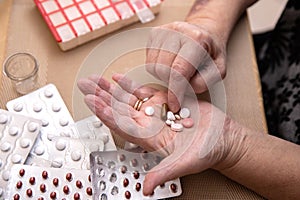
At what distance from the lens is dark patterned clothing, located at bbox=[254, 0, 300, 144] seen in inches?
34.7

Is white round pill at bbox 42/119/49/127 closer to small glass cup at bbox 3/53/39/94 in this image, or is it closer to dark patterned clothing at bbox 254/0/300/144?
small glass cup at bbox 3/53/39/94

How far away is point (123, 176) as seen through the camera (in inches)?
27.3

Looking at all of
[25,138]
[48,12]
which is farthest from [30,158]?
[48,12]

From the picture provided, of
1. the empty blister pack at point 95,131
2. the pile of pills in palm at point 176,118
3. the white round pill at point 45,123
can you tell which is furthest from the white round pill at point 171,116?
the white round pill at point 45,123

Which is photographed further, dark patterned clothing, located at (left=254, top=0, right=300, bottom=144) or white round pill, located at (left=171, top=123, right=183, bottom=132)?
dark patterned clothing, located at (left=254, top=0, right=300, bottom=144)

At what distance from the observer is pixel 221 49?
81cm

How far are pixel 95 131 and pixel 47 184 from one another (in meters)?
0.12

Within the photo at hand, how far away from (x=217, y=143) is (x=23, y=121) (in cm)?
31

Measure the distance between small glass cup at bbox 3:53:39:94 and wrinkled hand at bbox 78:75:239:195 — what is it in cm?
10

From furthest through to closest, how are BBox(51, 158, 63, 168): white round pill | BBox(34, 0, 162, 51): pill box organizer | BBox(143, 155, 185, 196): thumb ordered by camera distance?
BBox(34, 0, 162, 51): pill box organizer
BBox(51, 158, 63, 168): white round pill
BBox(143, 155, 185, 196): thumb

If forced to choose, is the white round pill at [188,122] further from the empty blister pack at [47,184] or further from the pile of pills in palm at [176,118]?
the empty blister pack at [47,184]

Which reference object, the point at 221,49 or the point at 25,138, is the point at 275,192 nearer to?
the point at 221,49

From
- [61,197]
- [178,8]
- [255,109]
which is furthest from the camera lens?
[178,8]

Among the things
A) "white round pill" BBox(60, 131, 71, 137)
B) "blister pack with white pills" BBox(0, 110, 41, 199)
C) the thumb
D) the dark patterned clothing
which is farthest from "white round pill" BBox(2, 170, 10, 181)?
the dark patterned clothing
